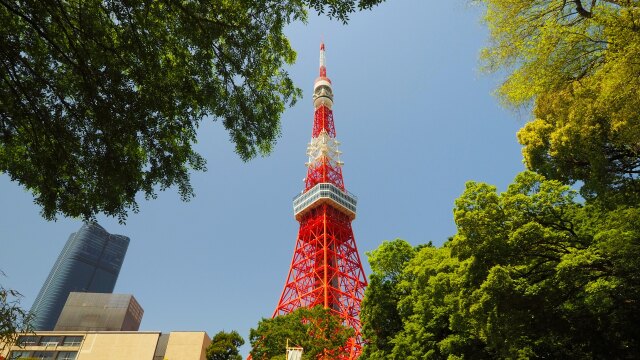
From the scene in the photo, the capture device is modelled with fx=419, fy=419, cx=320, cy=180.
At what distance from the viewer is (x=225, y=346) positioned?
2173 cm

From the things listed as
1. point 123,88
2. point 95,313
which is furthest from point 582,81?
point 95,313

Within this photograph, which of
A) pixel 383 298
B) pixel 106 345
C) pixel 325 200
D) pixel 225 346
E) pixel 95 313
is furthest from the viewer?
pixel 95 313

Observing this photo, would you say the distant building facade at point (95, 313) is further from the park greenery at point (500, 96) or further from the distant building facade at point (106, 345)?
the park greenery at point (500, 96)

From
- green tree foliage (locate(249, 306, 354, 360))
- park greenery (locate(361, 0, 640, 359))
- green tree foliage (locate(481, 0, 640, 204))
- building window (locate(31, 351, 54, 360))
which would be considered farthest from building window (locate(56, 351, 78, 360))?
green tree foliage (locate(481, 0, 640, 204))

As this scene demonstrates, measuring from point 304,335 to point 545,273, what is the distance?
13072 mm

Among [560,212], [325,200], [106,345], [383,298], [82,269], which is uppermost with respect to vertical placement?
[82,269]

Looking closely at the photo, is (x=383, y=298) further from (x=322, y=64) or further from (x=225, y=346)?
(x=322, y=64)

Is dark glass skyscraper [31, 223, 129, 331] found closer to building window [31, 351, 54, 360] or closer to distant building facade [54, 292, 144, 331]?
distant building facade [54, 292, 144, 331]

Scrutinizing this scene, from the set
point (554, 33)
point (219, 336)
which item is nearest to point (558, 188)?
point (554, 33)

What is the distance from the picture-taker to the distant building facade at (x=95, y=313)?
46.2m

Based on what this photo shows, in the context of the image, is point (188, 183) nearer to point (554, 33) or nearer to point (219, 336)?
point (554, 33)

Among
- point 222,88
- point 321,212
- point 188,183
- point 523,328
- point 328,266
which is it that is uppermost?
point 321,212

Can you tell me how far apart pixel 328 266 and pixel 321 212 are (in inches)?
272

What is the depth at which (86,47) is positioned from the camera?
590 centimetres
